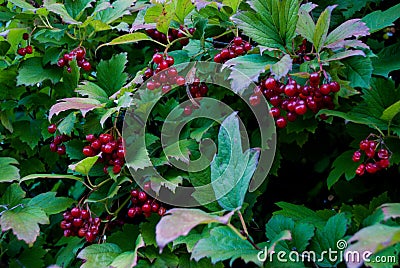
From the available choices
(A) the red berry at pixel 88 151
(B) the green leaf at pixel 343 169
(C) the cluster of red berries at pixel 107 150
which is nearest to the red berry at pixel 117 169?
(C) the cluster of red berries at pixel 107 150

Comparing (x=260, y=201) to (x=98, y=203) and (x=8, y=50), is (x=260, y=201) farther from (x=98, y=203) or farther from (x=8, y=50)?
(x=8, y=50)

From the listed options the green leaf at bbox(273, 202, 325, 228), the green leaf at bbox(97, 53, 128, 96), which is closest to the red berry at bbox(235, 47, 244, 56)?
the green leaf at bbox(97, 53, 128, 96)

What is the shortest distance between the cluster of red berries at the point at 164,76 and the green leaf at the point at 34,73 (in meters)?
0.44

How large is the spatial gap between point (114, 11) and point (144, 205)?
0.71 metres

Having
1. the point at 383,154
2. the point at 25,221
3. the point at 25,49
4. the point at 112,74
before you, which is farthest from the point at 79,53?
the point at 383,154

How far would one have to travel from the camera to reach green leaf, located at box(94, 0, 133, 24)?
1487 millimetres

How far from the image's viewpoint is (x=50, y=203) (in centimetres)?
140

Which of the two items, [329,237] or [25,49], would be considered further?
[25,49]

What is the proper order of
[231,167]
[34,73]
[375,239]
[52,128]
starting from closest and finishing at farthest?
[375,239] < [231,167] < [52,128] < [34,73]

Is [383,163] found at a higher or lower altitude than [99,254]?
higher

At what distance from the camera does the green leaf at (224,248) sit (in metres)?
1.00

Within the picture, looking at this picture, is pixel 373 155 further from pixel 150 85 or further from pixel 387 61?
pixel 150 85

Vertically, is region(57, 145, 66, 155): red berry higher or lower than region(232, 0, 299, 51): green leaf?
lower

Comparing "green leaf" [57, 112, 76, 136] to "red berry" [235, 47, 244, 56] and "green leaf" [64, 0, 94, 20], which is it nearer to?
"green leaf" [64, 0, 94, 20]
